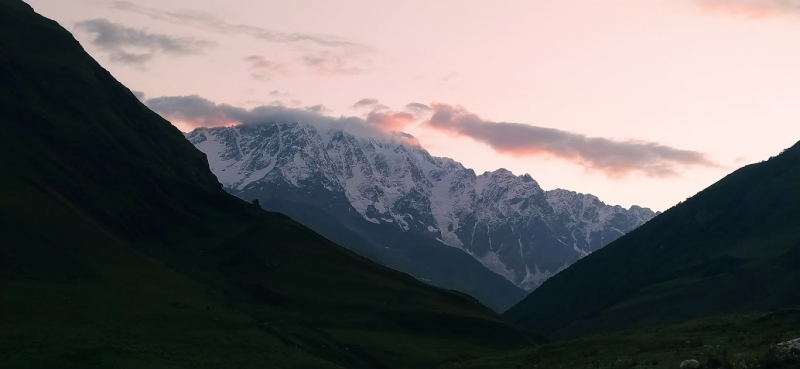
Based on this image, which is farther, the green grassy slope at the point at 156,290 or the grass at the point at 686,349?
the green grassy slope at the point at 156,290

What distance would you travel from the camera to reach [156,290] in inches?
5413

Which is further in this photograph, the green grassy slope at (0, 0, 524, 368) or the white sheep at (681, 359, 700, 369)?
the green grassy slope at (0, 0, 524, 368)

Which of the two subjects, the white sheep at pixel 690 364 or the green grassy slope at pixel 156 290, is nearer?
the white sheep at pixel 690 364

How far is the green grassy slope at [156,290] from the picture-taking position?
106 meters

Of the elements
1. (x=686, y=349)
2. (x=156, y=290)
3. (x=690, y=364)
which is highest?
(x=156, y=290)

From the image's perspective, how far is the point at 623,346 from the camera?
89250mm

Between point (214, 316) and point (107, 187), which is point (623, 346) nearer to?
point (214, 316)

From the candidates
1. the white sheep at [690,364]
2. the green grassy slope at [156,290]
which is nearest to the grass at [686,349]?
the white sheep at [690,364]

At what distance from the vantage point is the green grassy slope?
10612cm

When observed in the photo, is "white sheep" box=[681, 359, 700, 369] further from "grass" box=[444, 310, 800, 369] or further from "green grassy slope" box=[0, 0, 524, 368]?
"green grassy slope" box=[0, 0, 524, 368]

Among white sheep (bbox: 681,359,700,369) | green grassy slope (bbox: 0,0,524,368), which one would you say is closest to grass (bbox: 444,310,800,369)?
white sheep (bbox: 681,359,700,369)

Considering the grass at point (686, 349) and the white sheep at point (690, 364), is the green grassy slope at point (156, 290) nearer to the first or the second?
the grass at point (686, 349)

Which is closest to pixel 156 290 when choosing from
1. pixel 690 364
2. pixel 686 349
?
pixel 686 349

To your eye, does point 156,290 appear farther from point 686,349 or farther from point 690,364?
point 690,364
